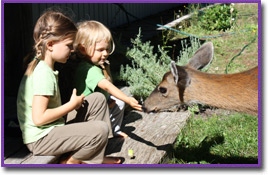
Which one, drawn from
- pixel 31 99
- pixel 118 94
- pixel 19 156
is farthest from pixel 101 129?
pixel 19 156

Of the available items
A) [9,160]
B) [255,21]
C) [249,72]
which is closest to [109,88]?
[9,160]

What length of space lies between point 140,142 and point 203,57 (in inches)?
45.1

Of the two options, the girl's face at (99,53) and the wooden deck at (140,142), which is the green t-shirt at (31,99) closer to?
the wooden deck at (140,142)

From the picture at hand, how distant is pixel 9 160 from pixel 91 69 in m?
1.08

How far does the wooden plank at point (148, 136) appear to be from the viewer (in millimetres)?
3400

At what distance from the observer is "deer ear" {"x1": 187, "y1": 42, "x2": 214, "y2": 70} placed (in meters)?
3.24

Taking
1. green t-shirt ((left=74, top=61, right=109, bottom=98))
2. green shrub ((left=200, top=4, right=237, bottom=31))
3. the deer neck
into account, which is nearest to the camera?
the deer neck

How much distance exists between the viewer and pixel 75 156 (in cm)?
293

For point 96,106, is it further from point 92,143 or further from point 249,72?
point 249,72

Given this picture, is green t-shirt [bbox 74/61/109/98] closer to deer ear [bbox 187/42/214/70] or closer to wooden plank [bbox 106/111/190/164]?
wooden plank [bbox 106/111/190/164]

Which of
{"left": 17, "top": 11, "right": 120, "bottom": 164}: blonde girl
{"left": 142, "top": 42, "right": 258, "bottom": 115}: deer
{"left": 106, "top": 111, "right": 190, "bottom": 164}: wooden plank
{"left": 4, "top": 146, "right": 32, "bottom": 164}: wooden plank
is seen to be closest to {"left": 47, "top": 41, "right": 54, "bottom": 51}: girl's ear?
{"left": 17, "top": 11, "right": 120, "bottom": 164}: blonde girl

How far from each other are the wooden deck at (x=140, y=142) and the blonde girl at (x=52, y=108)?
14cm

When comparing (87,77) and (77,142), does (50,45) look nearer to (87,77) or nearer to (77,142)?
(87,77)

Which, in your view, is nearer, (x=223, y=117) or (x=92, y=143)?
(x=92, y=143)
